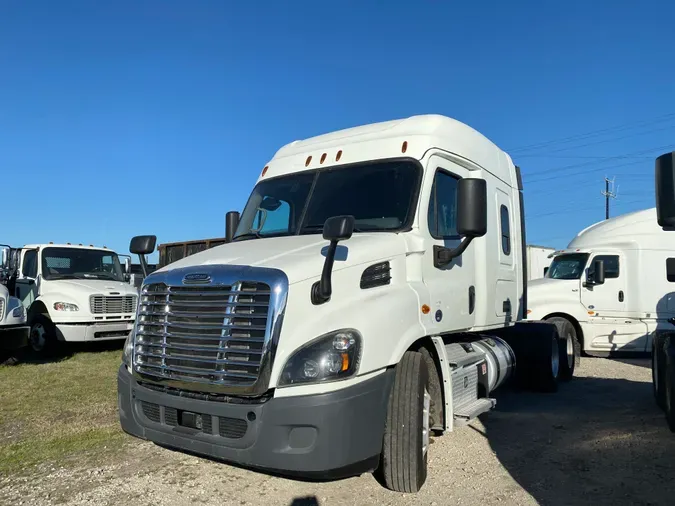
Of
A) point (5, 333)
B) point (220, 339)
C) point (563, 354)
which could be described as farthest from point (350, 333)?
point (5, 333)

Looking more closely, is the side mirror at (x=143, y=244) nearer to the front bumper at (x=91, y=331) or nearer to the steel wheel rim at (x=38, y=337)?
the front bumper at (x=91, y=331)

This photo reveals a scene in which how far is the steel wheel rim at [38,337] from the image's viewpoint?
10805 millimetres

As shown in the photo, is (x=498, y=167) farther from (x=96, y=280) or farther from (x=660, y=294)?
(x=96, y=280)

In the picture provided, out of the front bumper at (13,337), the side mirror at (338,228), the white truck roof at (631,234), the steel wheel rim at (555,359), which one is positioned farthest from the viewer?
the white truck roof at (631,234)

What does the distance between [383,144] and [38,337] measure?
9088mm

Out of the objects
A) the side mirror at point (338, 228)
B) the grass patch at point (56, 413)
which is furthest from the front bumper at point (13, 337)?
the side mirror at point (338, 228)

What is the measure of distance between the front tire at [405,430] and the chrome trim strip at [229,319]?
1.00 meters

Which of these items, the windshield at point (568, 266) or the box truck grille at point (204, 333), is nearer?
the box truck grille at point (204, 333)

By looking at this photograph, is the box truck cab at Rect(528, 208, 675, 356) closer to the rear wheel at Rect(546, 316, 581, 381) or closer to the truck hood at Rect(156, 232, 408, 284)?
the rear wheel at Rect(546, 316, 581, 381)

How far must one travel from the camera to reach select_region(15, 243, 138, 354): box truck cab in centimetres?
1077

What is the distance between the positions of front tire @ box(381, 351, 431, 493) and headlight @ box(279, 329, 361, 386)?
1.99ft

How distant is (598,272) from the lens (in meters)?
11.0

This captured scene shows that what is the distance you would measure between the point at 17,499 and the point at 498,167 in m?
5.74

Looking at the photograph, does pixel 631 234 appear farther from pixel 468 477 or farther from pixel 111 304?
pixel 111 304
